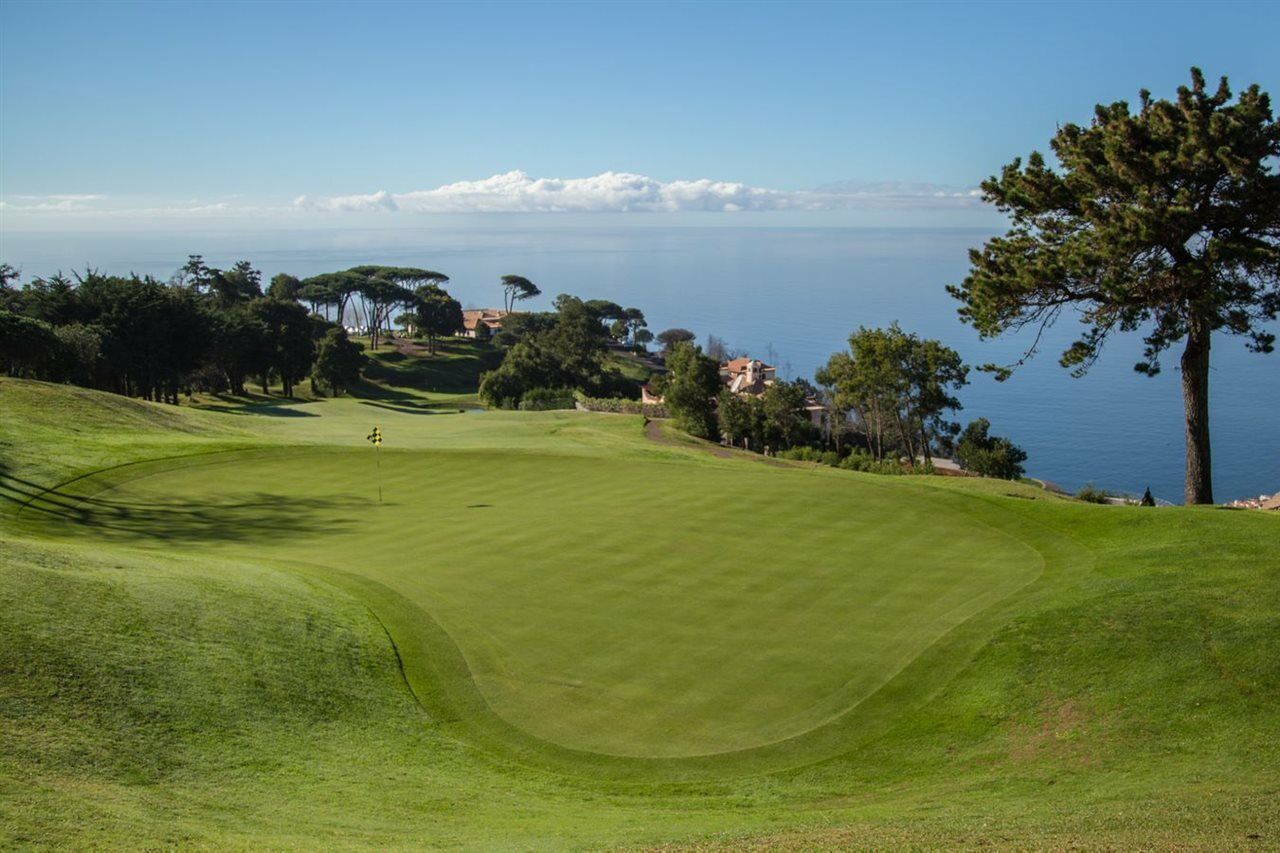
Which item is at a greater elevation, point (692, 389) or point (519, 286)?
point (519, 286)

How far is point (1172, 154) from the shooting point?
2941 cm

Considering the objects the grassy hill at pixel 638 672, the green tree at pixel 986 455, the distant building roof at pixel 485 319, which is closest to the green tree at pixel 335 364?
the green tree at pixel 986 455

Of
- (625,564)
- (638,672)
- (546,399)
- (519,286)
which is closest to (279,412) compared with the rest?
(546,399)

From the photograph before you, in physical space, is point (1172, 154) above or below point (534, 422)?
above

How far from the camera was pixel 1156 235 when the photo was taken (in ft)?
97.9

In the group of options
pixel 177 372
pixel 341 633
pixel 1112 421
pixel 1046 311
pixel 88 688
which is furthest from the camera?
pixel 1112 421

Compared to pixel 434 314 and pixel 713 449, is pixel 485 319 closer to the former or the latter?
pixel 434 314

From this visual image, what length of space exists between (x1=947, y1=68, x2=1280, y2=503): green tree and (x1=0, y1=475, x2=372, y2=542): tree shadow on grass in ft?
77.1

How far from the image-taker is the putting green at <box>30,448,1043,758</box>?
17.6 meters

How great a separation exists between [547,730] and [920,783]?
6.10 m

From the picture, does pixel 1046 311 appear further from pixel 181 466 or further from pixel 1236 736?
pixel 181 466

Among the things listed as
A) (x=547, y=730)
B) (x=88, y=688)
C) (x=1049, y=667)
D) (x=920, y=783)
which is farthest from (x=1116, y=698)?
(x=88, y=688)

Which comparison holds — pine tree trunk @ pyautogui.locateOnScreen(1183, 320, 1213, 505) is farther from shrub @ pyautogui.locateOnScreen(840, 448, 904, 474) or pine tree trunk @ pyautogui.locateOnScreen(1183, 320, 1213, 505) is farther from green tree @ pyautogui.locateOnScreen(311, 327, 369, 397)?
green tree @ pyautogui.locateOnScreen(311, 327, 369, 397)

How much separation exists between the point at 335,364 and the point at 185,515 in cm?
7292
